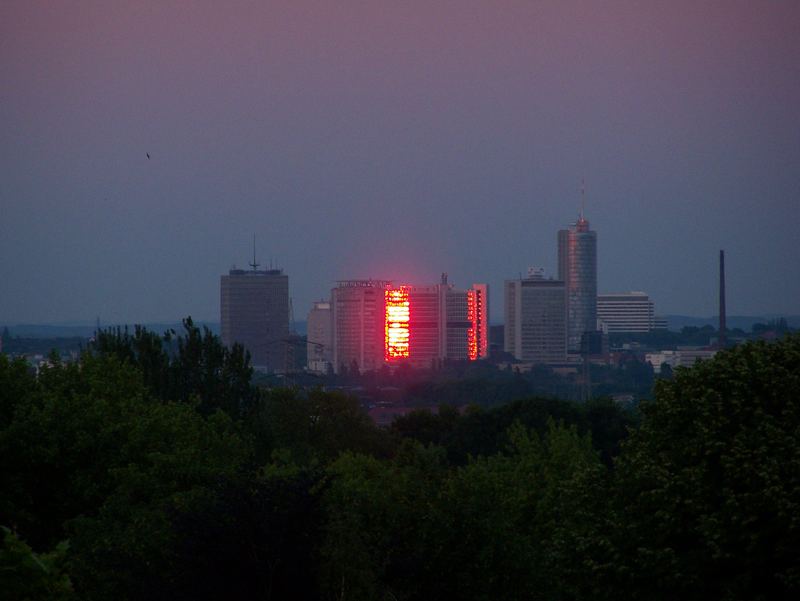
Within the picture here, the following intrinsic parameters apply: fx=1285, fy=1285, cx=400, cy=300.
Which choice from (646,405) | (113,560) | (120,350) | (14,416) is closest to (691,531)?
(646,405)

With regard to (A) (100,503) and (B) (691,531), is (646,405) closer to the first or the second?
(B) (691,531)

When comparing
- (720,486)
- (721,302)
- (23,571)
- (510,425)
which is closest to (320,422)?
(510,425)

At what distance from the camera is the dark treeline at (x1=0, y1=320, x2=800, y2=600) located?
16.1 metres

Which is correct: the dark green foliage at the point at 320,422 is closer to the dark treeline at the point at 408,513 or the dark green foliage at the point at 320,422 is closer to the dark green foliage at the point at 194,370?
the dark green foliage at the point at 194,370

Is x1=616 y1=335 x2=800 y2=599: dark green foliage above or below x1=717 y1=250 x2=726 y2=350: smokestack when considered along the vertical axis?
below

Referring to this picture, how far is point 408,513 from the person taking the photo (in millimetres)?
20312

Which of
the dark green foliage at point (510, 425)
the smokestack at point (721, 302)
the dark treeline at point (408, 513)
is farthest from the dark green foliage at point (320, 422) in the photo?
the smokestack at point (721, 302)

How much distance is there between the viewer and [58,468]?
79.4ft

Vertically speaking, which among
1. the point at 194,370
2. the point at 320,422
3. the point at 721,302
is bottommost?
the point at 320,422

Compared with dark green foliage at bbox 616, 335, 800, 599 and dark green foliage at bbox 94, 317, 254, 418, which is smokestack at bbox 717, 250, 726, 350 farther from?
dark green foliage at bbox 616, 335, 800, 599

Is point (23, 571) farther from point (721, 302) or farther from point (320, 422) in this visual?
point (721, 302)

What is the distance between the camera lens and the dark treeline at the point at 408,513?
16.1 m

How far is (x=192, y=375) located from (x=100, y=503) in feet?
86.4

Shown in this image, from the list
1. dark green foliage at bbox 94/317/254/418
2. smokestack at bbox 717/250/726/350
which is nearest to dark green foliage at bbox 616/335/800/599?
dark green foliage at bbox 94/317/254/418
